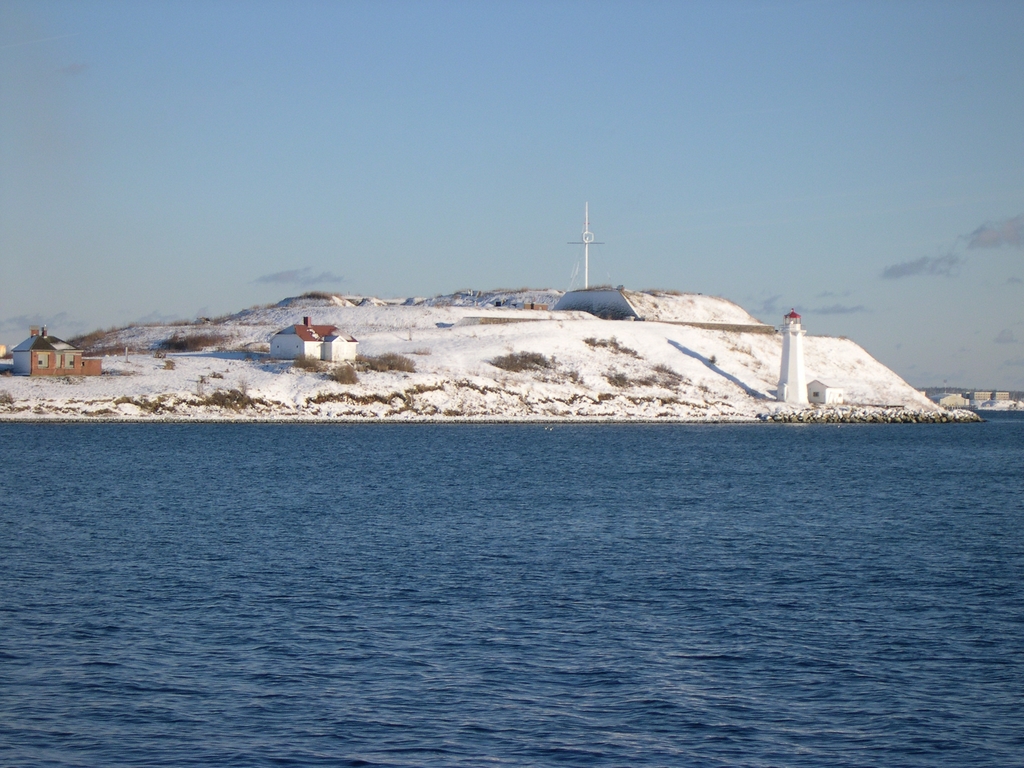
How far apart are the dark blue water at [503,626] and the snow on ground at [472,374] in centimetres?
3665

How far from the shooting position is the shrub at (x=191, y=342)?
330 ft

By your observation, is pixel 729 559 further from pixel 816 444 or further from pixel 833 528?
pixel 816 444

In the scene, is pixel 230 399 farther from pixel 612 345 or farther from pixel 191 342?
pixel 612 345

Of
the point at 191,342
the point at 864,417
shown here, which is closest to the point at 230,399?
the point at 191,342

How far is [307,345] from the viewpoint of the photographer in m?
87.3

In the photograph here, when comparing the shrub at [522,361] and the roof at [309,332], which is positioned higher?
the roof at [309,332]

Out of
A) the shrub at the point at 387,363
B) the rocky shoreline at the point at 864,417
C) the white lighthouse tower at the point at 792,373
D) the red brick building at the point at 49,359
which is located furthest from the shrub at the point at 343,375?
the white lighthouse tower at the point at 792,373

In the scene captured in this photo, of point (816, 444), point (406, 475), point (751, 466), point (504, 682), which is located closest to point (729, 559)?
point (504, 682)

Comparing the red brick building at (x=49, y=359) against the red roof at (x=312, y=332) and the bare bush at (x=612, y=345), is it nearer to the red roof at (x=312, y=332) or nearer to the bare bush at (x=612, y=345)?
the red roof at (x=312, y=332)

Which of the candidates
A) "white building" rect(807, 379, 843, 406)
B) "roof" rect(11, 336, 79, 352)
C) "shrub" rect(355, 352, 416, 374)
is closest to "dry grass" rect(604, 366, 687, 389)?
"white building" rect(807, 379, 843, 406)

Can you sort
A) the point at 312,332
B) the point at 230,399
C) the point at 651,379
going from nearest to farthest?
the point at 230,399 < the point at 312,332 < the point at 651,379

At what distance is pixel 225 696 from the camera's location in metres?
14.7

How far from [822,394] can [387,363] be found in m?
38.9

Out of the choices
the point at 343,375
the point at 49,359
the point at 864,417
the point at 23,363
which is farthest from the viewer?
the point at 864,417
